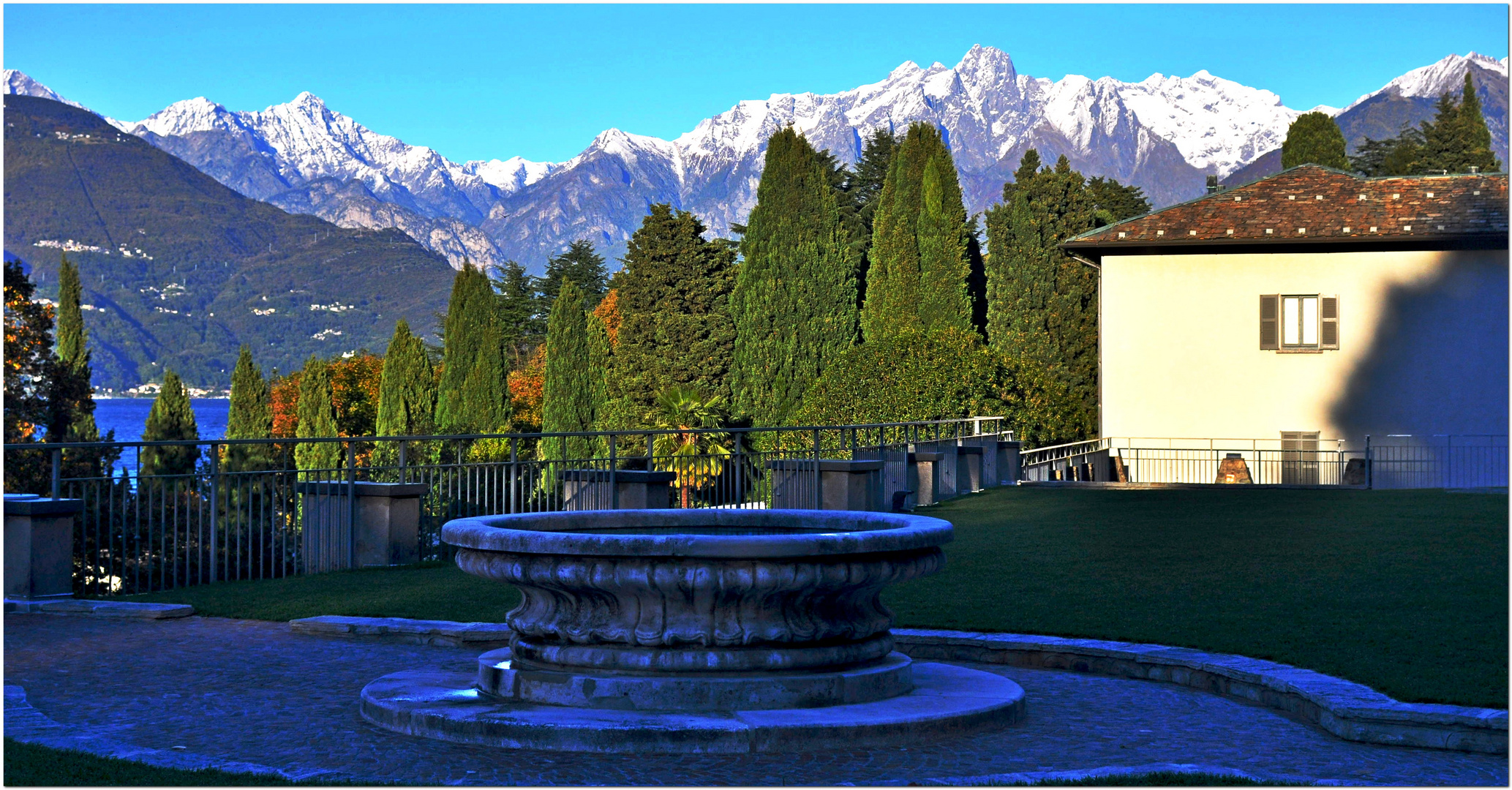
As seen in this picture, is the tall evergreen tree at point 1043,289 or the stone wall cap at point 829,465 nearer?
the stone wall cap at point 829,465

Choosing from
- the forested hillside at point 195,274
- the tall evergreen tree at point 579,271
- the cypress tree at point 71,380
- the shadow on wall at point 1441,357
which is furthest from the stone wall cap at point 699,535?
the forested hillside at point 195,274

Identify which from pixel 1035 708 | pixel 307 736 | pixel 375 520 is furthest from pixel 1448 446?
pixel 307 736

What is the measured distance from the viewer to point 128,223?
187 m

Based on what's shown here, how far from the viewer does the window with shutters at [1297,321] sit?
30484mm

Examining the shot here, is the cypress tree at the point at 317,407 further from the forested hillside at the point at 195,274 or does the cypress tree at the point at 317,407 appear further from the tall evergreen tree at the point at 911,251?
→ the forested hillside at the point at 195,274

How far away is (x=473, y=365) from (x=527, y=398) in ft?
31.8

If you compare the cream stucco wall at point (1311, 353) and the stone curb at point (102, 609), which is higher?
the cream stucco wall at point (1311, 353)

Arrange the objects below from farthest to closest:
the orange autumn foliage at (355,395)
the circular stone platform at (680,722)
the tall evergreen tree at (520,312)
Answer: the tall evergreen tree at (520,312)
the orange autumn foliage at (355,395)
the circular stone platform at (680,722)

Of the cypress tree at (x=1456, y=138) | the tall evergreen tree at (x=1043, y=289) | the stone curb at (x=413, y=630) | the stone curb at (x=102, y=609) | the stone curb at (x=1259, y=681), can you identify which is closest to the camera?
the stone curb at (x=1259, y=681)

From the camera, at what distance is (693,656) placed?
635cm

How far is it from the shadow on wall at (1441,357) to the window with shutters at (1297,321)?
0.31 metres

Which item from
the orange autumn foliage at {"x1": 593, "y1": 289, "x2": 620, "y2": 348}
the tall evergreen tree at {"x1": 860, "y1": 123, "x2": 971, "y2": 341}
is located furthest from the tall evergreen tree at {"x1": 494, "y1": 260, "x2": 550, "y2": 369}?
the tall evergreen tree at {"x1": 860, "y1": 123, "x2": 971, "y2": 341}

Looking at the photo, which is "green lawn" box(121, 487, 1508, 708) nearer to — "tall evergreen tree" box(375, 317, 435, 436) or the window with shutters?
the window with shutters

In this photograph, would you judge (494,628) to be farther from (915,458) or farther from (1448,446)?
(1448,446)
